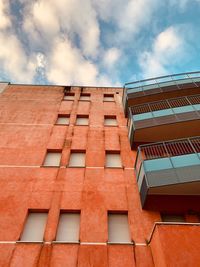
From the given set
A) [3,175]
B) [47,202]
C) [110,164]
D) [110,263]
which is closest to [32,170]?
[3,175]

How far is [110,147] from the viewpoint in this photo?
46.2ft

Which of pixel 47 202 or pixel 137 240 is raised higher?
pixel 47 202

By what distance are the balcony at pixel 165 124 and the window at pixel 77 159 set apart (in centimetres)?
331

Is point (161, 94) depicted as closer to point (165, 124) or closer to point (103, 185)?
point (165, 124)

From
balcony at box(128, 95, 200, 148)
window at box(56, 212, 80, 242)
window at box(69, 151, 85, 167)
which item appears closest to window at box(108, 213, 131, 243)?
window at box(56, 212, 80, 242)

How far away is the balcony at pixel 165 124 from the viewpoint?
13234 millimetres

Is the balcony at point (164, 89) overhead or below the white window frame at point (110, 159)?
overhead

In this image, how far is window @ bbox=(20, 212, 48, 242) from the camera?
8961 mm

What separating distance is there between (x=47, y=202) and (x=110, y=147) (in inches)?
217

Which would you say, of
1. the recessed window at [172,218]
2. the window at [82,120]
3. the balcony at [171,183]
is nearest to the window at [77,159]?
the window at [82,120]

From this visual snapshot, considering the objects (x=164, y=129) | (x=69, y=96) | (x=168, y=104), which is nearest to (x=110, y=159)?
(x=164, y=129)

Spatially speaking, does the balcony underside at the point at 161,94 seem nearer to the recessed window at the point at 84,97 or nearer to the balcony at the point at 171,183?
the recessed window at the point at 84,97

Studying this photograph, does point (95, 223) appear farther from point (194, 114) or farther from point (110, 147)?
point (194, 114)

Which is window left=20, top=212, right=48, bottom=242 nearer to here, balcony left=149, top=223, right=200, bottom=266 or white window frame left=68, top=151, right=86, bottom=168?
white window frame left=68, top=151, right=86, bottom=168
